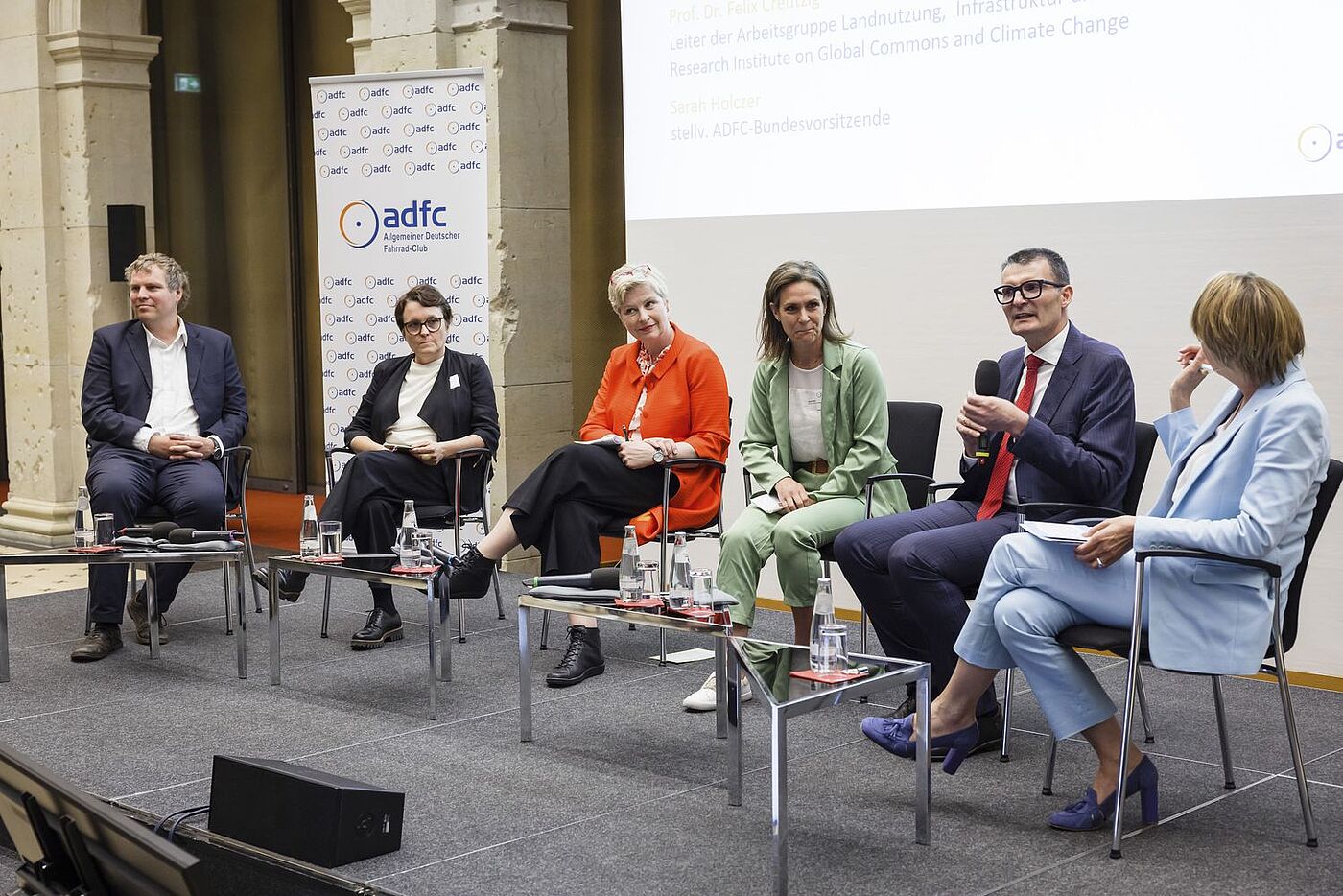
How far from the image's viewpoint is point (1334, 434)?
430 centimetres

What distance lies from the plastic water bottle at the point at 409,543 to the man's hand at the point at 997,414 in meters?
1.65

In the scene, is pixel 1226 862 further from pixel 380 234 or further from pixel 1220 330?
pixel 380 234

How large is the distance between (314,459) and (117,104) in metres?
2.58

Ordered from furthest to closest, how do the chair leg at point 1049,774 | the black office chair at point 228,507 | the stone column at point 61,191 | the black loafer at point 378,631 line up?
the stone column at point 61,191, the black office chair at point 228,507, the black loafer at point 378,631, the chair leg at point 1049,774

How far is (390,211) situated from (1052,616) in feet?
12.8

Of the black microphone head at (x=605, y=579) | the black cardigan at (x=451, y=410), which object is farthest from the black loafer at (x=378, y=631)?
the black microphone head at (x=605, y=579)

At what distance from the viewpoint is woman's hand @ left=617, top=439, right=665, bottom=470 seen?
4.67 meters

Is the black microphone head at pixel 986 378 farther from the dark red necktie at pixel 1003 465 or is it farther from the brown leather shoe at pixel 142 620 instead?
the brown leather shoe at pixel 142 620

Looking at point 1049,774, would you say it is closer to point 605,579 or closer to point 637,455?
point 605,579

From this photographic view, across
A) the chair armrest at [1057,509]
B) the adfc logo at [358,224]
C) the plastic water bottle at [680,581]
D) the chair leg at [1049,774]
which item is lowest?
the chair leg at [1049,774]

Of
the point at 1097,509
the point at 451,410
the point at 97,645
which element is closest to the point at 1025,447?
the point at 1097,509

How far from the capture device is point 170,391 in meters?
5.40

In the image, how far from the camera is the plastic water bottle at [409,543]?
4.23 m

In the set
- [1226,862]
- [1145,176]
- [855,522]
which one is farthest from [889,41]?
[1226,862]
